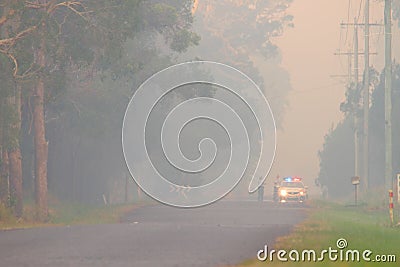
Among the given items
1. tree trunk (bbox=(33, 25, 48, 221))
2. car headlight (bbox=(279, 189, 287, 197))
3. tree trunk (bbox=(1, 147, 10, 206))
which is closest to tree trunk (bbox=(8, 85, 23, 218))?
tree trunk (bbox=(1, 147, 10, 206))

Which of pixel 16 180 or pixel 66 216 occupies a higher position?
pixel 16 180

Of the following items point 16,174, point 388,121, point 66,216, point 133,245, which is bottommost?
point 66,216

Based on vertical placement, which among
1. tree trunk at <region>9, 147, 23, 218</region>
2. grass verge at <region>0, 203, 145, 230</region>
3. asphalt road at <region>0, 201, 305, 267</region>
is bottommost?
grass verge at <region>0, 203, 145, 230</region>

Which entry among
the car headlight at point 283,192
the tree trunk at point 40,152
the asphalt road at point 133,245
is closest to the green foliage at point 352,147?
the car headlight at point 283,192

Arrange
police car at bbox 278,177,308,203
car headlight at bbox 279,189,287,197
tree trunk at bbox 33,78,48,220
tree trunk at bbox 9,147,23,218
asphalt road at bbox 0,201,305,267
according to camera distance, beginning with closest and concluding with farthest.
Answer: asphalt road at bbox 0,201,305,267, tree trunk at bbox 9,147,23,218, tree trunk at bbox 33,78,48,220, police car at bbox 278,177,308,203, car headlight at bbox 279,189,287,197

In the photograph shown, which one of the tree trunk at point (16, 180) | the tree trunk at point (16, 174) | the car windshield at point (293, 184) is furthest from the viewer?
the car windshield at point (293, 184)

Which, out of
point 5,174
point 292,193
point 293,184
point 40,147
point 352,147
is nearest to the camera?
point 5,174

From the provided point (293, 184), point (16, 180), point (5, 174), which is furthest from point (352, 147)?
point (5, 174)

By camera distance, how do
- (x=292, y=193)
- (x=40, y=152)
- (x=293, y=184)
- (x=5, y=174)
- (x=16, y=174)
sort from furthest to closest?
(x=293, y=184) → (x=292, y=193) → (x=40, y=152) → (x=16, y=174) → (x=5, y=174)

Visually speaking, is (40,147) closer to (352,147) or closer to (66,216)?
(66,216)

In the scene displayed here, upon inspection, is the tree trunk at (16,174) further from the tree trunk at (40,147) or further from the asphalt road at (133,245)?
the asphalt road at (133,245)

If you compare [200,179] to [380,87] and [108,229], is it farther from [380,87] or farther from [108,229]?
[108,229]

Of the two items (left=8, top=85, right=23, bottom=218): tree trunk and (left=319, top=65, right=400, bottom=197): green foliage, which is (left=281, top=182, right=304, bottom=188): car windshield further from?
(left=8, top=85, right=23, bottom=218): tree trunk

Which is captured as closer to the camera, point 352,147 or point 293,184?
point 293,184
